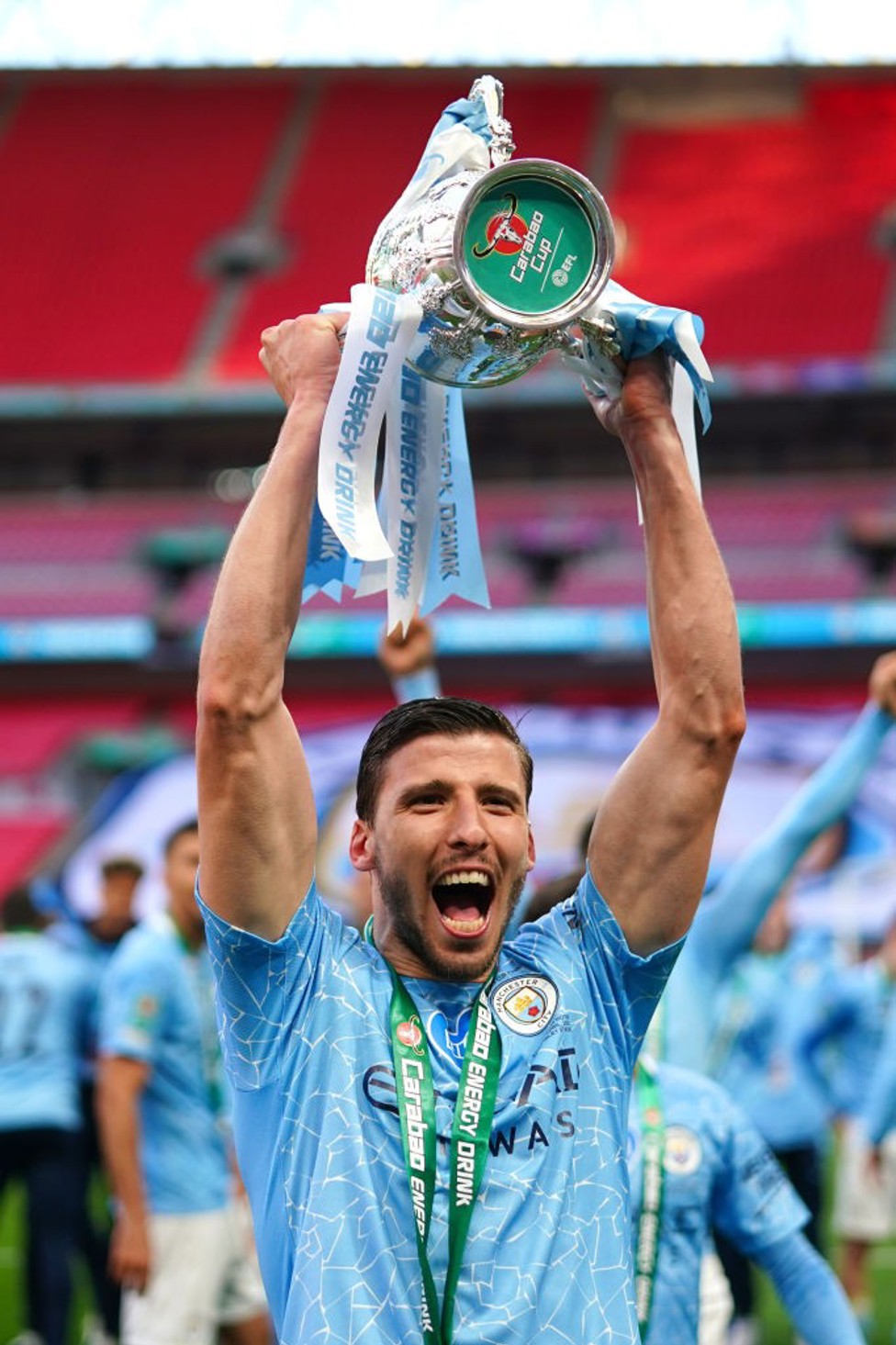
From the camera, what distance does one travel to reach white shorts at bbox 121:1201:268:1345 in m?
5.32

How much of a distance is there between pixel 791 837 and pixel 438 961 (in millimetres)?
1639

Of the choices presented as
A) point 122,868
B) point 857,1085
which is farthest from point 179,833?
point 857,1085

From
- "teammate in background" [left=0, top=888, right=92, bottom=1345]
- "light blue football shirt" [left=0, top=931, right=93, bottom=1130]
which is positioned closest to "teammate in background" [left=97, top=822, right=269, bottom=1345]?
"teammate in background" [left=0, top=888, right=92, bottom=1345]

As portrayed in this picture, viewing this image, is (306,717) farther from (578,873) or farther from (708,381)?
(708,381)

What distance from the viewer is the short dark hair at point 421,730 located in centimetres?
245

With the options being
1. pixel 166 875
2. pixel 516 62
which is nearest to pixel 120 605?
pixel 516 62

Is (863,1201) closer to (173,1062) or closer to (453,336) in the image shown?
(173,1062)

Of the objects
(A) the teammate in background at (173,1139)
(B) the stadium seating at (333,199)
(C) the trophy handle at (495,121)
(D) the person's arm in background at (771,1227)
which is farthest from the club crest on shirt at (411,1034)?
(B) the stadium seating at (333,199)

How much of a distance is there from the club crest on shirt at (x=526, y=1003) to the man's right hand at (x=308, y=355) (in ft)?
2.54

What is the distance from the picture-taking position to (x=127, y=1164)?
5375mm

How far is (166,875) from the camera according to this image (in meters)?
5.65

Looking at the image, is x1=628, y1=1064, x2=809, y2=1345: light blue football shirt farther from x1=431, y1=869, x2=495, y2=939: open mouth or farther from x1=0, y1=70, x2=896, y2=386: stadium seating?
x1=0, y1=70, x2=896, y2=386: stadium seating

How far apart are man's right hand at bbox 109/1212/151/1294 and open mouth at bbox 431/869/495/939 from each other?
11.0ft

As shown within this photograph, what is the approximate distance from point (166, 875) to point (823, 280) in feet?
62.8
